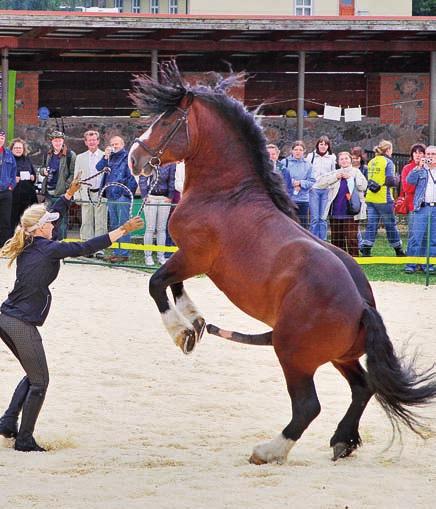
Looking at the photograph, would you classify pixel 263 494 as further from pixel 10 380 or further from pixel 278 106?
pixel 278 106

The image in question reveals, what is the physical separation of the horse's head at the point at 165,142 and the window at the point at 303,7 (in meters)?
28.2

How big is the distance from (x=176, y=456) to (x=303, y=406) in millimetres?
839

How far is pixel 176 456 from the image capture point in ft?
→ 21.7

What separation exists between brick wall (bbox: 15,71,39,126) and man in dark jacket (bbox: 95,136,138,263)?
17.4 feet

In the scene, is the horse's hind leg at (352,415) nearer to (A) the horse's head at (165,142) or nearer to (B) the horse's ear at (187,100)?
(A) the horse's head at (165,142)

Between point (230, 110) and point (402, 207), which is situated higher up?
point (230, 110)

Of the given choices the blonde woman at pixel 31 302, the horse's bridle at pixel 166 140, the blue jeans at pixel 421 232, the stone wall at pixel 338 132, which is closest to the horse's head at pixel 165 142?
the horse's bridle at pixel 166 140

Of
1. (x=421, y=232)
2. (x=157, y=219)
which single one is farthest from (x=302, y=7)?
(x=421, y=232)

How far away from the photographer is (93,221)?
15375mm

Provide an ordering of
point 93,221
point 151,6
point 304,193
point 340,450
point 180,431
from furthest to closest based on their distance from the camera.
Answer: point 151,6
point 93,221
point 304,193
point 180,431
point 340,450

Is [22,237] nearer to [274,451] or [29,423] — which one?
[29,423]

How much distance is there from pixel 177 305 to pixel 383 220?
900cm

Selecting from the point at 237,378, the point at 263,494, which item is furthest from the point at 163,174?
the point at 263,494

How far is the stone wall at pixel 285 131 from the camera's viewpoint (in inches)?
787
